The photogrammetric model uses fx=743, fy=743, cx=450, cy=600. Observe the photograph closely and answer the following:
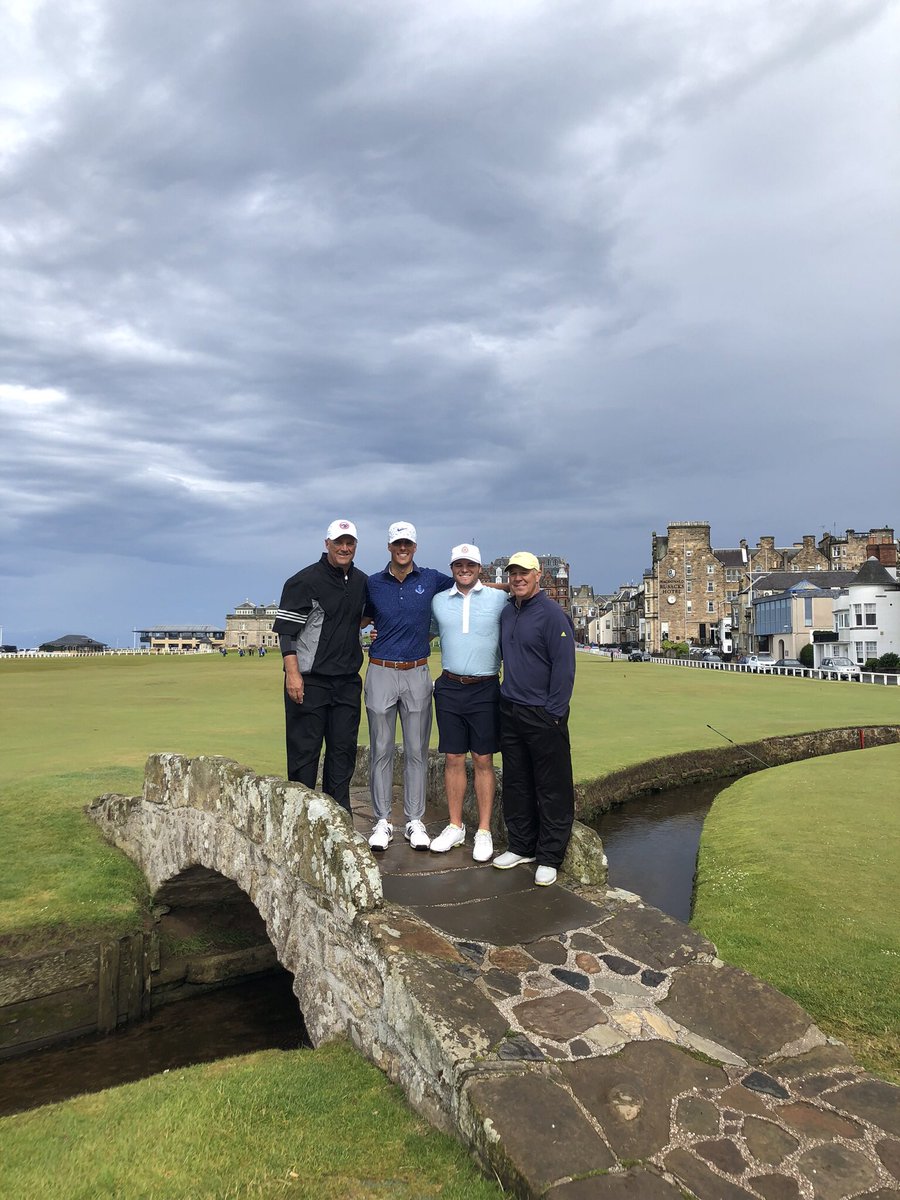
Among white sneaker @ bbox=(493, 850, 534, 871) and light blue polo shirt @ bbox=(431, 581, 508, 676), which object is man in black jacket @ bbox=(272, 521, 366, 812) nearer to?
light blue polo shirt @ bbox=(431, 581, 508, 676)

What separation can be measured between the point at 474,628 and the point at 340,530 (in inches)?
65.9

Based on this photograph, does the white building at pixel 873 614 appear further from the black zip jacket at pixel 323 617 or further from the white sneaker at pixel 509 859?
the black zip jacket at pixel 323 617

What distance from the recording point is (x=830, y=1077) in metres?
4.17

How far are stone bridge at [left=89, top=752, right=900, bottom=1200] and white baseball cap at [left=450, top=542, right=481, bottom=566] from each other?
2.51 meters

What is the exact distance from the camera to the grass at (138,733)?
10.4m

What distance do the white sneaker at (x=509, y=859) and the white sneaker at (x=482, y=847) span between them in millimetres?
106

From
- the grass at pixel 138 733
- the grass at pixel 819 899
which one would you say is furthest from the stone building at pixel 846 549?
the grass at pixel 819 899

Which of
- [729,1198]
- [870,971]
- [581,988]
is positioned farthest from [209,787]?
[870,971]

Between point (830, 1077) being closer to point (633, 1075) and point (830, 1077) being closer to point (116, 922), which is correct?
point (633, 1075)

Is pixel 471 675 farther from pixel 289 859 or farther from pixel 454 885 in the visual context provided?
pixel 289 859

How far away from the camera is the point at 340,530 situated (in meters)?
7.38

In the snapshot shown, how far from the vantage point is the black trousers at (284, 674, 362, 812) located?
25.0ft

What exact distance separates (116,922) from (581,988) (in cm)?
751

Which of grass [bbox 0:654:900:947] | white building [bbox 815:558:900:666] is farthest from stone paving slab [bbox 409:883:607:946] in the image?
white building [bbox 815:558:900:666]
